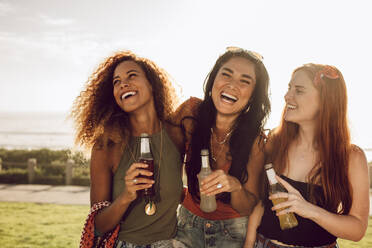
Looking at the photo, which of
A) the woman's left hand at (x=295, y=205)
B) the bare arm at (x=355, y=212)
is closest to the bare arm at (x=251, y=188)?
the woman's left hand at (x=295, y=205)

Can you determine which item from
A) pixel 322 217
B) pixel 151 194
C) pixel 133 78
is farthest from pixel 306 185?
pixel 133 78

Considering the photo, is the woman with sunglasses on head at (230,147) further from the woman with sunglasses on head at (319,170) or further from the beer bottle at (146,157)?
the beer bottle at (146,157)

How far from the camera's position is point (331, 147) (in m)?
2.81

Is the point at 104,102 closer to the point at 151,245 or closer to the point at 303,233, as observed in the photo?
the point at 151,245

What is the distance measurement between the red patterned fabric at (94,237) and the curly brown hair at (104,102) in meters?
0.61

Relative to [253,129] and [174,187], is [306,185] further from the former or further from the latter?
[174,187]

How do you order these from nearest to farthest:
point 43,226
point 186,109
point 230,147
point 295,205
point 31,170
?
point 295,205, point 230,147, point 186,109, point 43,226, point 31,170

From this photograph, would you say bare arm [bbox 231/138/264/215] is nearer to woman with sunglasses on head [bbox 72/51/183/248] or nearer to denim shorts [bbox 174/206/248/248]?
denim shorts [bbox 174/206/248/248]

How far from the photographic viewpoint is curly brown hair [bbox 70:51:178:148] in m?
3.14

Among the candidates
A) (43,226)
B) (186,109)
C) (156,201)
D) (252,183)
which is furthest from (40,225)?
(252,183)

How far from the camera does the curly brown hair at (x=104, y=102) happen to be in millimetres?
3139

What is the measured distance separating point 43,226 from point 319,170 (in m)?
7.12

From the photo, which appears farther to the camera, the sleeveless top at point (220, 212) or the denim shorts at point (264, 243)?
the sleeveless top at point (220, 212)

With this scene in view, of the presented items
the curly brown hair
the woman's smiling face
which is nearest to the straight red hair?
the woman's smiling face
